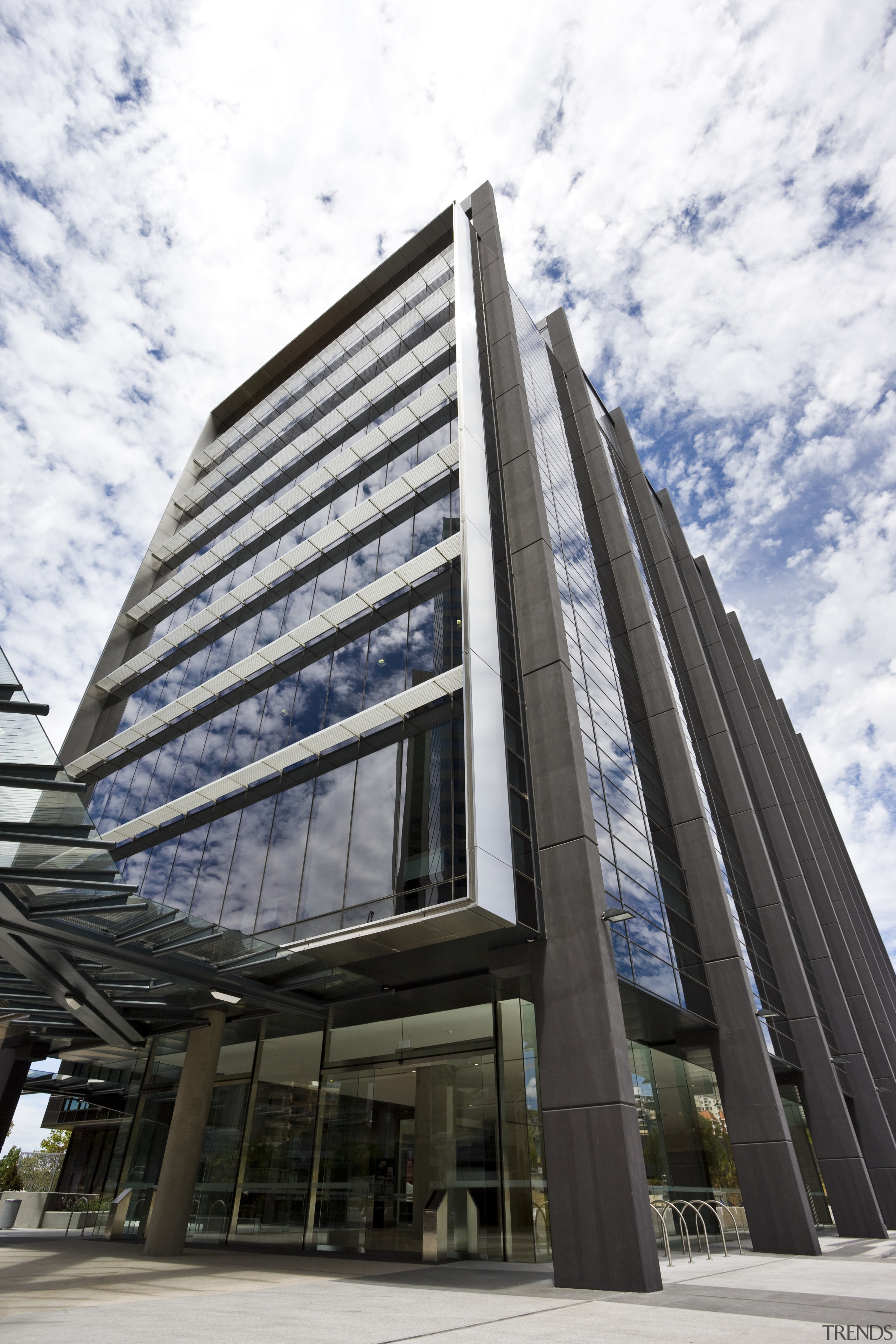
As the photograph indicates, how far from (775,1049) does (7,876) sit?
2209cm

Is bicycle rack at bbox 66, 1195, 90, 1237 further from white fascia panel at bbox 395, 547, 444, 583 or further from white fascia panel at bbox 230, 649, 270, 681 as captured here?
white fascia panel at bbox 395, 547, 444, 583

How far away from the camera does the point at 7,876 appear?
9500mm

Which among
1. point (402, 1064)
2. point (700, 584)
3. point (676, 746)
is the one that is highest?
point (700, 584)

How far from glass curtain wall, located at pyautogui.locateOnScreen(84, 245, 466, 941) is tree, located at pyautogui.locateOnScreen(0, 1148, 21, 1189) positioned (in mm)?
39361

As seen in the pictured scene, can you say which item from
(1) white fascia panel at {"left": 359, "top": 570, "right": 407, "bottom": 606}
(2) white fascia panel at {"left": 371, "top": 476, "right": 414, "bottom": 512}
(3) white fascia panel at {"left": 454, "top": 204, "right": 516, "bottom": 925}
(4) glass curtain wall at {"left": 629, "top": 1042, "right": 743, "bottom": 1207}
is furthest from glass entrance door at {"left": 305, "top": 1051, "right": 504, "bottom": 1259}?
(2) white fascia panel at {"left": 371, "top": 476, "right": 414, "bottom": 512}

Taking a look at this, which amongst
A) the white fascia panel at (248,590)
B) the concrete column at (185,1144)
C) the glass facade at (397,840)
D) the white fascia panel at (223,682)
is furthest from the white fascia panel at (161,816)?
the white fascia panel at (248,590)

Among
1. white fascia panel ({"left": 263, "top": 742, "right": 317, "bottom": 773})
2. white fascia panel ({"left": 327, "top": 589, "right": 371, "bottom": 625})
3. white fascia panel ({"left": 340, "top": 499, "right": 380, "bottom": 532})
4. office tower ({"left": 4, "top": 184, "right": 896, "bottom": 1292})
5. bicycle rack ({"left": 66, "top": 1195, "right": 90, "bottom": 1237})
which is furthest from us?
bicycle rack ({"left": 66, "top": 1195, "right": 90, "bottom": 1237})

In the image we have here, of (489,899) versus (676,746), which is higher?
(676,746)

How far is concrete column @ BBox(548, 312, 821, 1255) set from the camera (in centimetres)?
1619

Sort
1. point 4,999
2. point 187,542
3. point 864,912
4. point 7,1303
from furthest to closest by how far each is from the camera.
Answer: point 864,912 → point 187,542 → point 4,999 → point 7,1303

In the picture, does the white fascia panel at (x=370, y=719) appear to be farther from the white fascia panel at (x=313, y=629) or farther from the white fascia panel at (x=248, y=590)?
the white fascia panel at (x=248, y=590)

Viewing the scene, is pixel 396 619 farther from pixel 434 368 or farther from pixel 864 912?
pixel 864 912

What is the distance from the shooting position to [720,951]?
19047 millimetres

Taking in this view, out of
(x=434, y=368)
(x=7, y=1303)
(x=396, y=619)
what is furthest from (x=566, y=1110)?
(x=434, y=368)
